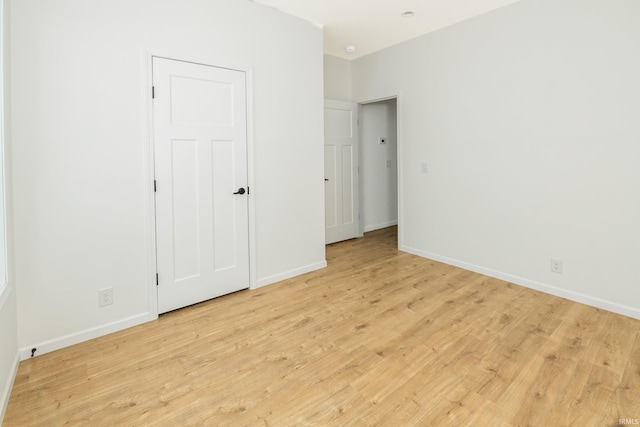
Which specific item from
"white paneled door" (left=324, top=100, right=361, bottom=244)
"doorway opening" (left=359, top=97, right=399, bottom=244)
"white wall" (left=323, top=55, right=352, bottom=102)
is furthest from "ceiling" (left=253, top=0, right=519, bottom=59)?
"doorway opening" (left=359, top=97, right=399, bottom=244)

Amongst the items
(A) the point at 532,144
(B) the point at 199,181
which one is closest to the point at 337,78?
(A) the point at 532,144

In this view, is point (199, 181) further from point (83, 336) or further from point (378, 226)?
point (378, 226)

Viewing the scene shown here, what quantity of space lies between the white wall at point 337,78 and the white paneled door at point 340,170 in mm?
185

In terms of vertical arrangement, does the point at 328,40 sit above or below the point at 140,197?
above

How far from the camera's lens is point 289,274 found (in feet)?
11.7

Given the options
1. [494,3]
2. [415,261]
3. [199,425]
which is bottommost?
[199,425]

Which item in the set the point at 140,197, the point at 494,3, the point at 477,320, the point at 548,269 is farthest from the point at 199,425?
the point at 494,3

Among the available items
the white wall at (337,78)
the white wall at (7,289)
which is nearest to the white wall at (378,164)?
the white wall at (337,78)

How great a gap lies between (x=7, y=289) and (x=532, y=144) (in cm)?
411

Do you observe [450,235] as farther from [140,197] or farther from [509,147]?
[140,197]

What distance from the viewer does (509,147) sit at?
330 centimetres

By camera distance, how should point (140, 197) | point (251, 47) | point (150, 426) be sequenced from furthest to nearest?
point (251, 47) → point (140, 197) → point (150, 426)

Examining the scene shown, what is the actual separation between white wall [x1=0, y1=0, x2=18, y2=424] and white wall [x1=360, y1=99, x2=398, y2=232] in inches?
157

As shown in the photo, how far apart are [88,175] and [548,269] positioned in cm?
391
